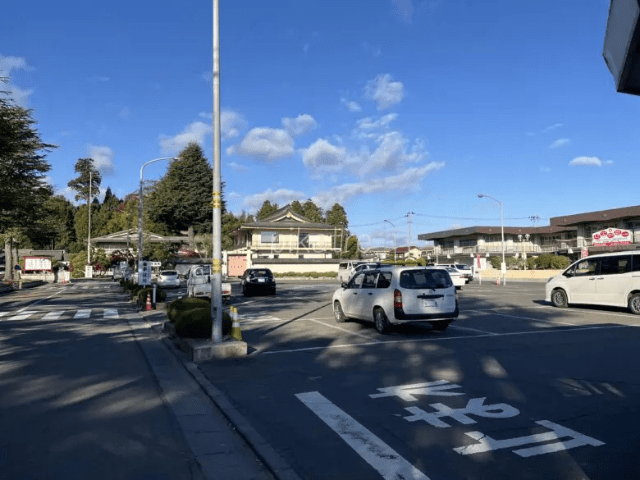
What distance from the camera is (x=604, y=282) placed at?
17438 millimetres

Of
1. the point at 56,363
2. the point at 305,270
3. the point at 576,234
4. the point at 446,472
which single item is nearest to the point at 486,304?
the point at 56,363

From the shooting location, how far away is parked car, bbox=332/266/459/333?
12.7 m

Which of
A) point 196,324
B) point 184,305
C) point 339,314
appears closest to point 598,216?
point 339,314

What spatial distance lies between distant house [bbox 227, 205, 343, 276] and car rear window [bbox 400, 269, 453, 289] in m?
52.2

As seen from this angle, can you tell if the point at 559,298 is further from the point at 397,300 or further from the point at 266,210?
the point at 266,210

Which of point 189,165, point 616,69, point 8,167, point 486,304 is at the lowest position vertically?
point 486,304

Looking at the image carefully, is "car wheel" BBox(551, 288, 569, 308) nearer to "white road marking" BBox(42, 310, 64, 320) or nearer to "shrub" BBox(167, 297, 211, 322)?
"shrub" BBox(167, 297, 211, 322)

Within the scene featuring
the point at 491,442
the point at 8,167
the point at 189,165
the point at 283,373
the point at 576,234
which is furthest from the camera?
the point at 189,165

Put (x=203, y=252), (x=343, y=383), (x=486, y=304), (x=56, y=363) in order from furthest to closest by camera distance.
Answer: (x=203, y=252) → (x=486, y=304) → (x=56, y=363) → (x=343, y=383)

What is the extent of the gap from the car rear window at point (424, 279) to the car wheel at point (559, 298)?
26.6ft

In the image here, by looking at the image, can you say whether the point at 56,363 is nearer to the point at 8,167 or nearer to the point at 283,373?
the point at 283,373

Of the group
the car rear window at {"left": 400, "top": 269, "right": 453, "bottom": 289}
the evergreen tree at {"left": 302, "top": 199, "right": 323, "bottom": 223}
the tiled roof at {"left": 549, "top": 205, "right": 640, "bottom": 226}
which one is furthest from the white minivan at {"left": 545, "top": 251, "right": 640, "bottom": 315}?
the evergreen tree at {"left": 302, "top": 199, "right": 323, "bottom": 223}

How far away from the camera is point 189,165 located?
3049 inches

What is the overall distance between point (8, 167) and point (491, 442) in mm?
34673
